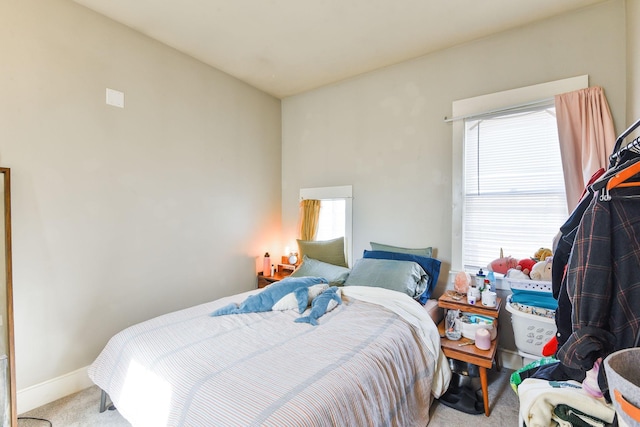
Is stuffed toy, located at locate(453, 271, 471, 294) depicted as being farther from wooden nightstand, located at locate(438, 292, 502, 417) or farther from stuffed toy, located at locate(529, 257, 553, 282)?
stuffed toy, located at locate(529, 257, 553, 282)

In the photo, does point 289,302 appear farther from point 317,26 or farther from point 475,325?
point 317,26

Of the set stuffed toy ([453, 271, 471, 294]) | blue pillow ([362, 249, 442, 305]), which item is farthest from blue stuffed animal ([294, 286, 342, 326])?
stuffed toy ([453, 271, 471, 294])

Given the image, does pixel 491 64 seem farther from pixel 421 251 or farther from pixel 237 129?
pixel 237 129

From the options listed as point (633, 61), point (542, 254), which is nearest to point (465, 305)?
point (542, 254)

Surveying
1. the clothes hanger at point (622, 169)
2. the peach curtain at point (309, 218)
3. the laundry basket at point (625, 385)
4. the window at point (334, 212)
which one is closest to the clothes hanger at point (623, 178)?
the clothes hanger at point (622, 169)

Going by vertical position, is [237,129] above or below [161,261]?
above

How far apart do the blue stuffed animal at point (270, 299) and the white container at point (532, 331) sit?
4.88ft

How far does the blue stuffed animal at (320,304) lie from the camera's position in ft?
6.42

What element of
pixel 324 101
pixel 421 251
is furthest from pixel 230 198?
pixel 421 251

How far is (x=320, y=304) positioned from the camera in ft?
6.92

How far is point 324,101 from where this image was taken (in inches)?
139

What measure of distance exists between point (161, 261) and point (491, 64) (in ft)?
11.3

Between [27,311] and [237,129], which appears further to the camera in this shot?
[237,129]

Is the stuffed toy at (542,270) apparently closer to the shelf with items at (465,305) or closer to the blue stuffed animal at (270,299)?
the shelf with items at (465,305)
